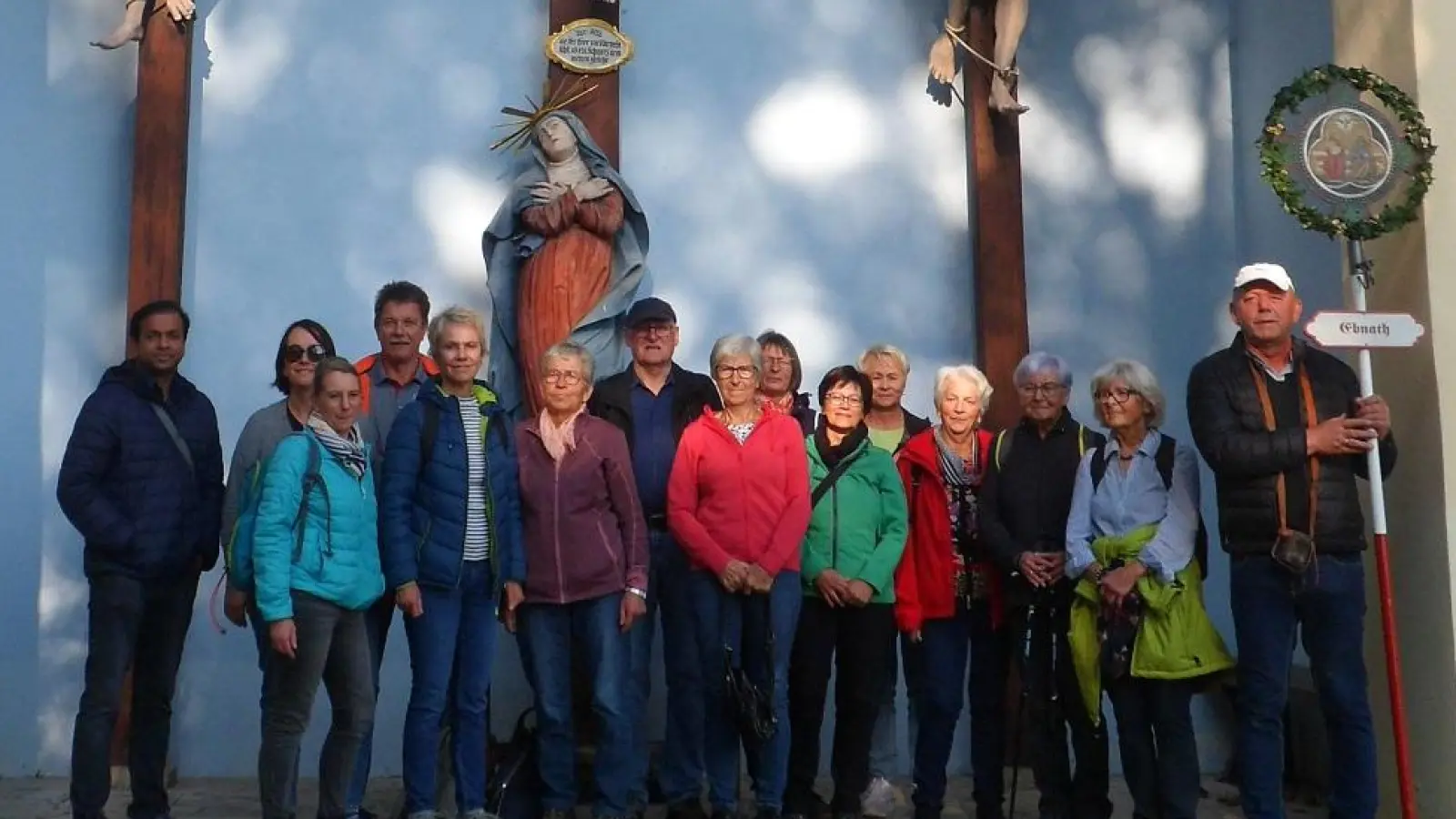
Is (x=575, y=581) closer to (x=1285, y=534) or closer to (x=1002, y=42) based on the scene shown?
Answer: (x=1285, y=534)

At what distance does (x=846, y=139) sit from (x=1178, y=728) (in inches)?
116

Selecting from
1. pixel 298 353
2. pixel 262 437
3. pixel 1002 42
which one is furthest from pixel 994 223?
pixel 262 437

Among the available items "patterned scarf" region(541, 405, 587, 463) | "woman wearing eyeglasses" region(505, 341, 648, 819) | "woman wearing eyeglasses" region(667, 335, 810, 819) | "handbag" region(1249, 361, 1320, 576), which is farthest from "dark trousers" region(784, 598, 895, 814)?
"handbag" region(1249, 361, 1320, 576)

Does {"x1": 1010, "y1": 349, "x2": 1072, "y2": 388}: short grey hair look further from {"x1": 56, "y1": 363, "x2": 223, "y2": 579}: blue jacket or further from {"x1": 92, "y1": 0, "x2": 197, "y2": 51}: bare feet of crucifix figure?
{"x1": 92, "y1": 0, "x2": 197, "y2": 51}: bare feet of crucifix figure

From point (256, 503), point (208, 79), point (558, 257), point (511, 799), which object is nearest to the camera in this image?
point (256, 503)

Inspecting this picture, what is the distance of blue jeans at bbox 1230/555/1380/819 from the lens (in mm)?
4504

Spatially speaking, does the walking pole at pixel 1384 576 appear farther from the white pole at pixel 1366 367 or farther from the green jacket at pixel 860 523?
the green jacket at pixel 860 523

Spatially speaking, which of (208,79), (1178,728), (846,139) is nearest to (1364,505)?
(1178,728)

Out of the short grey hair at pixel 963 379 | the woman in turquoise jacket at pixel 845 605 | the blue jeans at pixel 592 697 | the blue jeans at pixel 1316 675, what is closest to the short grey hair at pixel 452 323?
the blue jeans at pixel 592 697

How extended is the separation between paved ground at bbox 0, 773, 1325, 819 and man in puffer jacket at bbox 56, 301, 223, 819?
17.4 inches

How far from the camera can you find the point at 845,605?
4.96 metres

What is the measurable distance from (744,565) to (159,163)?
2901mm

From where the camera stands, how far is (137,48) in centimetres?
618

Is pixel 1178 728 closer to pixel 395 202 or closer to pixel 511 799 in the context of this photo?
pixel 511 799
